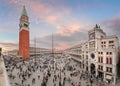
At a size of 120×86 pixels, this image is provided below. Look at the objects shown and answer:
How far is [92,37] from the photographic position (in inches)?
1881

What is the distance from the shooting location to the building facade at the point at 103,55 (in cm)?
3612

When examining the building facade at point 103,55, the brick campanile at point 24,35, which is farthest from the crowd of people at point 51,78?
the brick campanile at point 24,35

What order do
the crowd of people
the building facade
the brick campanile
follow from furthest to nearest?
1. the brick campanile
2. the building facade
3. the crowd of people

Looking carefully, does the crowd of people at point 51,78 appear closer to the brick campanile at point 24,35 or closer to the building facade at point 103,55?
the building facade at point 103,55

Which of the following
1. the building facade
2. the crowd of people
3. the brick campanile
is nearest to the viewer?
the crowd of people

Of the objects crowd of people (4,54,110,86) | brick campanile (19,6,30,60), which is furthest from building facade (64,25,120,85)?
brick campanile (19,6,30,60)

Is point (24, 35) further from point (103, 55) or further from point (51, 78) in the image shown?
point (103, 55)

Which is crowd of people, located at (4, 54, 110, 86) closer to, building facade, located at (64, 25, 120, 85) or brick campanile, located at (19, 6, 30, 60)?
building facade, located at (64, 25, 120, 85)

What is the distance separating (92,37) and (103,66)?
11.5m

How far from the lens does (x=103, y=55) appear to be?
131 ft

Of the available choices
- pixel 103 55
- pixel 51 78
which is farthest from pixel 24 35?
pixel 103 55

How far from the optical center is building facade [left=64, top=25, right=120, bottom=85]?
36.1 m

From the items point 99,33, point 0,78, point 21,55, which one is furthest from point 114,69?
point 21,55

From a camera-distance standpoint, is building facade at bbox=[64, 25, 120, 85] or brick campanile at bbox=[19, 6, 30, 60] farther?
brick campanile at bbox=[19, 6, 30, 60]
